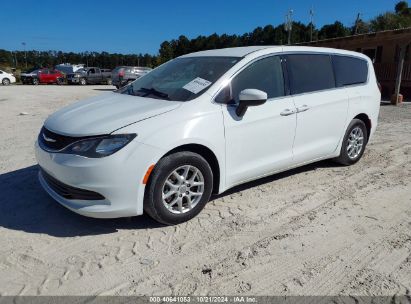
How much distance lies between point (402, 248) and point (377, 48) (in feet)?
→ 69.1

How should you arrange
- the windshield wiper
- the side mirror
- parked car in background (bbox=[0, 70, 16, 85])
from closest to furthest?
the side mirror → the windshield wiper → parked car in background (bbox=[0, 70, 16, 85])

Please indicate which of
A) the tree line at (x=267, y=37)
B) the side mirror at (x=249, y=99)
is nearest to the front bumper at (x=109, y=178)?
the side mirror at (x=249, y=99)

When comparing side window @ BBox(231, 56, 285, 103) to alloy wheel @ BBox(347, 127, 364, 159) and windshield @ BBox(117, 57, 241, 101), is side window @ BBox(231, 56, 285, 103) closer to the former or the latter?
windshield @ BBox(117, 57, 241, 101)

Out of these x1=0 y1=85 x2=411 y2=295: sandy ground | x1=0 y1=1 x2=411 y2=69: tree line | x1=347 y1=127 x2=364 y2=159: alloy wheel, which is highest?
x1=0 y1=1 x2=411 y2=69: tree line

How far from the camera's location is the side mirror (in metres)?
3.77

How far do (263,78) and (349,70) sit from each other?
1877 millimetres

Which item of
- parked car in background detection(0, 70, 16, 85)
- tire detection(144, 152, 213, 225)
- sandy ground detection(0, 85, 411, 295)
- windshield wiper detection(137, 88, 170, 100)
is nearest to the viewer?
sandy ground detection(0, 85, 411, 295)

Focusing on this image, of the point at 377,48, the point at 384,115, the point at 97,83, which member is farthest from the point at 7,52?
the point at 384,115

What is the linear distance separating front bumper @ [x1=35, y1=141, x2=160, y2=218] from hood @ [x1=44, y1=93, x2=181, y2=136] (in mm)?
260

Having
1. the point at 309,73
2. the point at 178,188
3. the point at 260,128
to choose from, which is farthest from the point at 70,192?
the point at 309,73

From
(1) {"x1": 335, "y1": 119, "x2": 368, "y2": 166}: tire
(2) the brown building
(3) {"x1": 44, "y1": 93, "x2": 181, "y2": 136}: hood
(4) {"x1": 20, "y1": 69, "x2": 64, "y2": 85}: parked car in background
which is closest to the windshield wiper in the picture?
(3) {"x1": 44, "y1": 93, "x2": 181, "y2": 136}: hood

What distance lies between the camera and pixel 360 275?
291cm

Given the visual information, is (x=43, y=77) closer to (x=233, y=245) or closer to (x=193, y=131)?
(x=193, y=131)

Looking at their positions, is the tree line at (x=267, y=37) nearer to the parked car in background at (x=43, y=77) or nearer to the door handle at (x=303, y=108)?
the parked car in background at (x=43, y=77)
